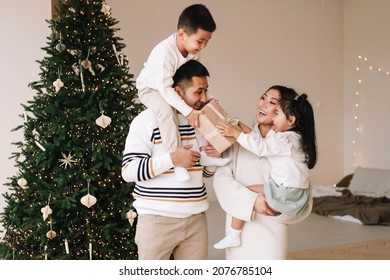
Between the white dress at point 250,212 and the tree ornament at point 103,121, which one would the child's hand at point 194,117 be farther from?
the tree ornament at point 103,121

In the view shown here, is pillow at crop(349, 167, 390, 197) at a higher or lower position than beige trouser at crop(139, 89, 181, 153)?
lower

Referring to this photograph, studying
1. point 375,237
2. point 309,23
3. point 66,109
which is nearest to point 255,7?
point 309,23

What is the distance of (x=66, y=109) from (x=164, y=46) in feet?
3.63

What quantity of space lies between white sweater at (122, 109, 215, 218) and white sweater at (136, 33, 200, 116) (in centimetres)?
12

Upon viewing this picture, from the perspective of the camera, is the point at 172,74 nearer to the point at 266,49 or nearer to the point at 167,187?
the point at 167,187

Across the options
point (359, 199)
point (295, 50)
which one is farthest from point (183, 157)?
point (295, 50)

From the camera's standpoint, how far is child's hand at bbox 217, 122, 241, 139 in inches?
80.4

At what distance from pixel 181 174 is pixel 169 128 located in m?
0.18

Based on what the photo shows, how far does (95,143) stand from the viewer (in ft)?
10.4

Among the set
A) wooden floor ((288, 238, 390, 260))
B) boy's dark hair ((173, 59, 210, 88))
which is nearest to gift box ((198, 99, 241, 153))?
boy's dark hair ((173, 59, 210, 88))

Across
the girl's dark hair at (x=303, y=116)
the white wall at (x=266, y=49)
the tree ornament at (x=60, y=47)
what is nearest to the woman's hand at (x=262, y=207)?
the girl's dark hair at (x=303, y=116)

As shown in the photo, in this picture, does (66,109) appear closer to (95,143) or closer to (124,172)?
(95,143)

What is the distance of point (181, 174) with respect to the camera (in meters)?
2.03

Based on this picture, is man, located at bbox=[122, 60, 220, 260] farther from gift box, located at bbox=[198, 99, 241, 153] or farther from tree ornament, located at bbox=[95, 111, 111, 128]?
tree ornament, located at bbox=[95, 111, 111, 128]
